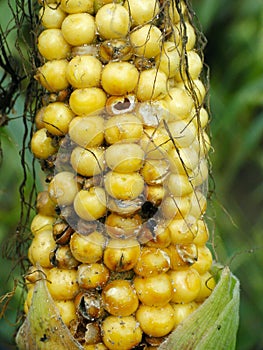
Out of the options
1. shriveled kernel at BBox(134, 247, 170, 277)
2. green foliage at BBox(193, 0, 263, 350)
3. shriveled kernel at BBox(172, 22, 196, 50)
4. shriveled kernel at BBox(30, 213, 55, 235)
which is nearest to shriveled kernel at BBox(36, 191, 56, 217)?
shriveled kernel at BBox(30, 213, 55, 235)

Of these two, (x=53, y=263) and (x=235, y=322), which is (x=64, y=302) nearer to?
(x=53, y=263)

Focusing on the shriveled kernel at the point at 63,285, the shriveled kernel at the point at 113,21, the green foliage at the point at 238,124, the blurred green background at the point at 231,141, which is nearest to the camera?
the shriveled kernel at the point at 113,21

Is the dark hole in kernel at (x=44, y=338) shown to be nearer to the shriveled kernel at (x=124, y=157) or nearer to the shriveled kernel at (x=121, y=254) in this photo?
the shriveled kernel at (x=121, y=254)

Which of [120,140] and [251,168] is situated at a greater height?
[120,140]

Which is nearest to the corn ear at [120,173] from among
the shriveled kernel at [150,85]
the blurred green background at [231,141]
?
the shriveled kernel at [150,85]

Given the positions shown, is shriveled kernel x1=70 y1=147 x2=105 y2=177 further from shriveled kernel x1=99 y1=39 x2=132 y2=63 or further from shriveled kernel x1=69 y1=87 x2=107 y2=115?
shriveled kernel x1=99 y1=39 x2=132 y2=63

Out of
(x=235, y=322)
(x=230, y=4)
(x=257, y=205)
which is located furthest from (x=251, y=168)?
(x=235, y=322)

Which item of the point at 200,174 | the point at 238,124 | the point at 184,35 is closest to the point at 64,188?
the point at 200,174
